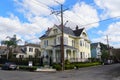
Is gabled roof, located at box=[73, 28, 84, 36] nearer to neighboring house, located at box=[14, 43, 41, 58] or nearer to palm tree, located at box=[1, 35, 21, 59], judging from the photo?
neighboring house, located at box=[14, 43, 41, 58]

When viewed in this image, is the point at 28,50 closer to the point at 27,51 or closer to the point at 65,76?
the point at 27,51

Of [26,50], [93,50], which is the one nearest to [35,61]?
[26,50]

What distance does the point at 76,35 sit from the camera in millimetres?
55406

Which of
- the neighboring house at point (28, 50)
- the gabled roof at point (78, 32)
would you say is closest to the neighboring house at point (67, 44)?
the gabled roof at point (78, 32)

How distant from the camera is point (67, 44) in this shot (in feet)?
168

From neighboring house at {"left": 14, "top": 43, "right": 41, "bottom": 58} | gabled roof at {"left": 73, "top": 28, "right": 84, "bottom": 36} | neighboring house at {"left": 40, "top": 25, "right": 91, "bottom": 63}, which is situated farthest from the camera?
neighboring house at {"left": 14, "top": 43, "right": 41, "bottom": 58}

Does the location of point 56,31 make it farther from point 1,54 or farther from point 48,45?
point 1,54

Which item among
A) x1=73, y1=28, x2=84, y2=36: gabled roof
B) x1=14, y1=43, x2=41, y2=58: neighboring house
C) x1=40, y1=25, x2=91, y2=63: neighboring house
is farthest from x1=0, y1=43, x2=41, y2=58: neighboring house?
x1=73, y1=28, x2=84, y2=36: gabled roof

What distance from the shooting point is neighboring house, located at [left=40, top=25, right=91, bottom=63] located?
50.4 meters

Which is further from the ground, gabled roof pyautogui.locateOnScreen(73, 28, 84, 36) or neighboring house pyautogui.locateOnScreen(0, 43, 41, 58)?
gabled roof pyautogui.locateOnScreen(73, 28, 84, 36)

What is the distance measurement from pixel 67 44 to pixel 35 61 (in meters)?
9.56

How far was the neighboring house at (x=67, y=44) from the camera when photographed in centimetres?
5038

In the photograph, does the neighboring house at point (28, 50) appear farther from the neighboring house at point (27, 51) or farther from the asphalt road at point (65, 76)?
the asphalt road at point (65, 76)

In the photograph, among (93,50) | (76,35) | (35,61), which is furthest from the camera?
(93,50)
